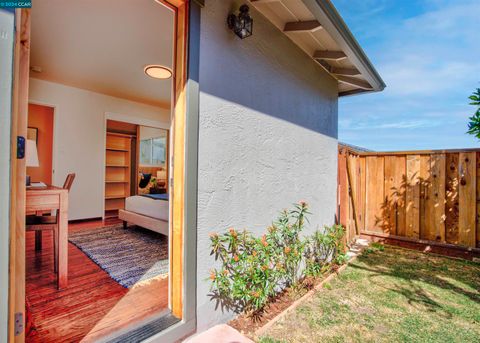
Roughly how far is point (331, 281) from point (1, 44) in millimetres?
3127

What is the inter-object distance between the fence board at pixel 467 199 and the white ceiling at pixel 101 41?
4338mm

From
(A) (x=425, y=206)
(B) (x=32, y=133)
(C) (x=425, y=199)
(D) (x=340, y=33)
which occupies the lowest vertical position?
(A) (x=425, y=206)

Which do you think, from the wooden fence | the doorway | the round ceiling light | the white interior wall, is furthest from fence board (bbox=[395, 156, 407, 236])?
the doorway

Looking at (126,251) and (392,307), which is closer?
(392,307)

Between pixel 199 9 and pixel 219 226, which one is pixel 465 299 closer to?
pixel 219 226

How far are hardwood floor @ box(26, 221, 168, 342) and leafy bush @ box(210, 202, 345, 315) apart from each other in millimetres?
549

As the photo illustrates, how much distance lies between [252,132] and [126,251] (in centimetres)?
241

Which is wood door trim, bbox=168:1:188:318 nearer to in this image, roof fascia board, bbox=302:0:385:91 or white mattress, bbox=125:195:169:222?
roof fascia board, bbox=302:0:385:91

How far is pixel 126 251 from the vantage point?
3.22 metres

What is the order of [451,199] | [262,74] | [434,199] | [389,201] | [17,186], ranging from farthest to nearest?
[389,201], [434,199], [451,199], [262,74], [17,186]

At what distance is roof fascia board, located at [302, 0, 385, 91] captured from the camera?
1912 mm

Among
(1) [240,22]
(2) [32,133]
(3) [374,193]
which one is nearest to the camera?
(1) [240,22]

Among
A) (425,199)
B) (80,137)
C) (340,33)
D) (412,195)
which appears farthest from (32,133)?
(425,199)

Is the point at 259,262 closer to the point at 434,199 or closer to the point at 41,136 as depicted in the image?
the point at 434,199
